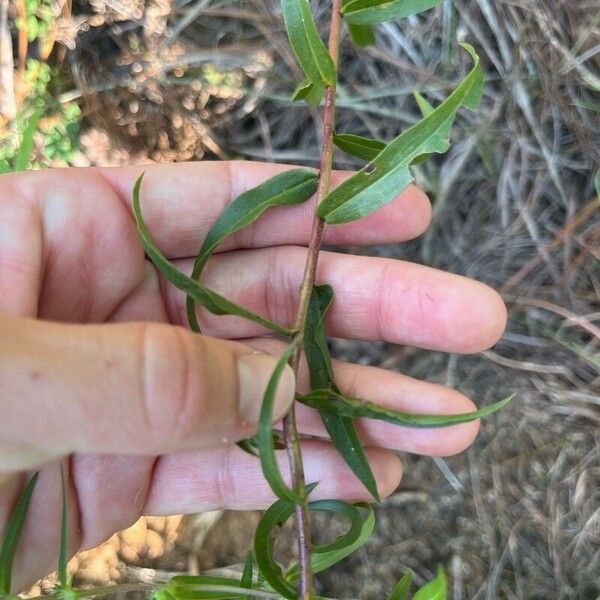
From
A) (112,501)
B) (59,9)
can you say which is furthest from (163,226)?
(59,9)

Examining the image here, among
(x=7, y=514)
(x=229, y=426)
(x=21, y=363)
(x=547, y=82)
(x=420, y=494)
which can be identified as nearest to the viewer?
(x=21, y=363)

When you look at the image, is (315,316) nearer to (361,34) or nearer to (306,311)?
(306,311)

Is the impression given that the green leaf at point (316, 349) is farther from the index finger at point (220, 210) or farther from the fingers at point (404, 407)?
the index finger at point (220, 210)

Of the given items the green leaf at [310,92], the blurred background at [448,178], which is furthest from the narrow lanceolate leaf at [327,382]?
the blurred background at [448,178]

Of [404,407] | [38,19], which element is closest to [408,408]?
[404,407]

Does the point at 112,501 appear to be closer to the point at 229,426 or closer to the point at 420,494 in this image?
the point at 229,426

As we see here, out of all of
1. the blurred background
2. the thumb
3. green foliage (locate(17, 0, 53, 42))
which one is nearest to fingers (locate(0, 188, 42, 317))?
the thumb

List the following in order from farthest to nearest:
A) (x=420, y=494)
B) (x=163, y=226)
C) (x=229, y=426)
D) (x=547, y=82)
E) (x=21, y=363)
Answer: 1. (x=420, y=494)
2. (x=547, y=82)
3. (x=163, y=226)
4. (x=229, y=426)
5. (x=21, y=363)
